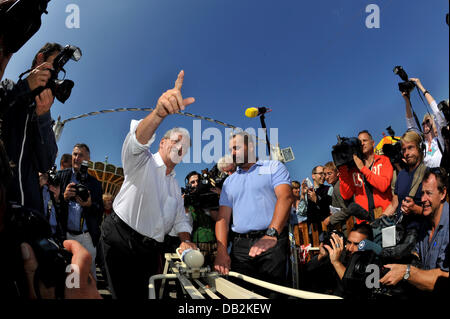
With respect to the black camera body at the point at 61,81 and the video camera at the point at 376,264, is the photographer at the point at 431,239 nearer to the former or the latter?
the video camera at the point at 376,264

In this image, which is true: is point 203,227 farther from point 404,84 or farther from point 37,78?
point 37,78

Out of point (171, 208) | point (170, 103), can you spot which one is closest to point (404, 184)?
point (171, 208)

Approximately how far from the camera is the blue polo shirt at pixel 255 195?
2.48 m

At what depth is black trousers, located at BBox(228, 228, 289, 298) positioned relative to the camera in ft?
7.77

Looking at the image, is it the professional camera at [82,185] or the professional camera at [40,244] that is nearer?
the professional camera at [40,244]

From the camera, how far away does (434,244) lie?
1745 millimetres

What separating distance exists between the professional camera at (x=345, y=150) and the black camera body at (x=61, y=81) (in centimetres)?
283

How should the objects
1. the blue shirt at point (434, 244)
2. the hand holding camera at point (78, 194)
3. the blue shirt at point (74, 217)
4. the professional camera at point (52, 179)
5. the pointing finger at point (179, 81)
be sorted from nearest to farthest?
1. the pointing finger at point (179, 81)
2. the blue shirt at point (434, 244)
3. the professional camera at point (52, 179)
4. the hand holding camera at point (78, 194)
5. the blue shirt at point (74, 217)

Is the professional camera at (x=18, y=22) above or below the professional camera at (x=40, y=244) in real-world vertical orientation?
above

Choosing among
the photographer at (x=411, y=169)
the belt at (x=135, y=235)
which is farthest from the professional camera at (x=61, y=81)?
the photographer at (x=411, y=169)

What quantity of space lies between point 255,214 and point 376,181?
60.7 inches

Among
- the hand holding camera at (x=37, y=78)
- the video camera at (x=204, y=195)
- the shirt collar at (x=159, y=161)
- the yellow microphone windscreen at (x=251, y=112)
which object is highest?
the yellow microphone windscreen at (x=251, y=112)

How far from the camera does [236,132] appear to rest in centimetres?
262
